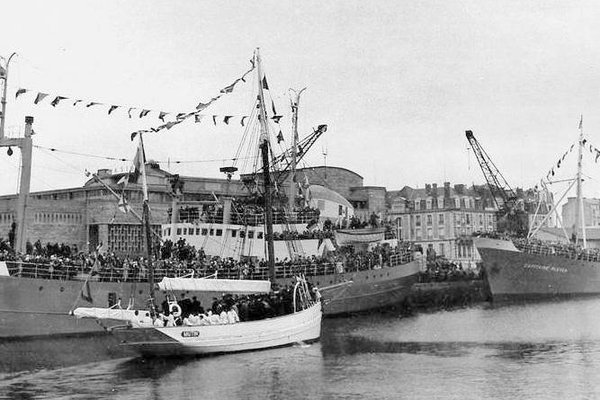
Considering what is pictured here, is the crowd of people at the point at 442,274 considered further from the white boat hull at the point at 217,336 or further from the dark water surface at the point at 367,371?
the white boat hull at the point at 217,336

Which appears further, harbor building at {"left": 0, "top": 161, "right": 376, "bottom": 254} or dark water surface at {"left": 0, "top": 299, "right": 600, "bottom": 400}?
harbor building at {"left": 0, "top": 161, "right": 376, "bottom": 254}

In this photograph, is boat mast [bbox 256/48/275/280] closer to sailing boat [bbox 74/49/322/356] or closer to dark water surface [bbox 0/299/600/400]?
sailing boat [bbox 74/49/322/356]

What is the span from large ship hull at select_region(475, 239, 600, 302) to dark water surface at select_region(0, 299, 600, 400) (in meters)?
18.0

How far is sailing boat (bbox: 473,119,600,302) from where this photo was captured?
5131cm

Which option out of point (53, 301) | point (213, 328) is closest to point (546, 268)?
point (213, 328)

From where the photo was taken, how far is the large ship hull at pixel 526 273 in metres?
51.2

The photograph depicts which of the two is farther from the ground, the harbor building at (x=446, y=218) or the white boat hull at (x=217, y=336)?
the harbor building at (x=446, y=218)

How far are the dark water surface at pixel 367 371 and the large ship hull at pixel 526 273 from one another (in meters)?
18.0

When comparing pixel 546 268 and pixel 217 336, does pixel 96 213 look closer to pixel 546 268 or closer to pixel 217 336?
pixel 217 336

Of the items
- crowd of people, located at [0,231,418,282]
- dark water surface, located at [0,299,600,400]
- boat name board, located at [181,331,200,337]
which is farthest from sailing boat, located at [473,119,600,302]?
boat name board, located at [181,331,200,337]

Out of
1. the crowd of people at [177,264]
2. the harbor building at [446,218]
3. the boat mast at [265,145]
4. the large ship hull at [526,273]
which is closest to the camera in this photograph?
the crowd of people at [177,264]

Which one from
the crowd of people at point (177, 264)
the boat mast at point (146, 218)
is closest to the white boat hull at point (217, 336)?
the boat mast at point (146, 218)

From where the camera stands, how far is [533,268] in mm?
52531

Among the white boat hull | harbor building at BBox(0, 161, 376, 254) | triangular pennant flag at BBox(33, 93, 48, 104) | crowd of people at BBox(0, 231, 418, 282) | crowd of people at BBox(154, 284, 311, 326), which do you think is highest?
triangular pennant flag at BBox(33, 93, 48, 104)
